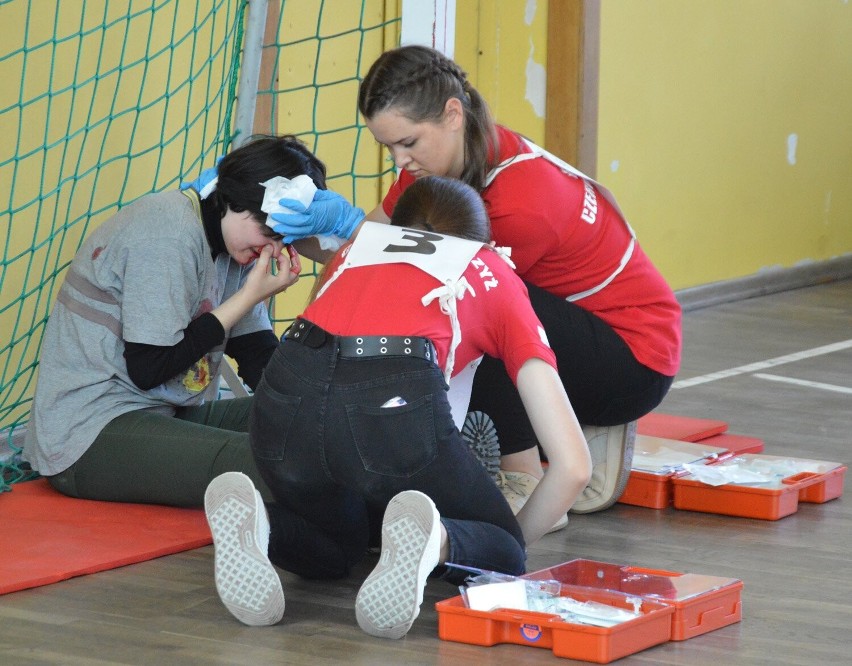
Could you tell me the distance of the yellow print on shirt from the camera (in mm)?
2451

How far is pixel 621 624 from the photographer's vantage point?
1.69m

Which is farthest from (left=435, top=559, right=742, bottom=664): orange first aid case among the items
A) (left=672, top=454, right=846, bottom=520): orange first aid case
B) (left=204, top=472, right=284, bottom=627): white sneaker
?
(left=672, top=454, right=846, bottom=520): orange first aid case

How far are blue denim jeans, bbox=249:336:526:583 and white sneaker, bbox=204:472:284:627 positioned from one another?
86mm

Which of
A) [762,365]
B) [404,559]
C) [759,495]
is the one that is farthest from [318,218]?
[762,365]

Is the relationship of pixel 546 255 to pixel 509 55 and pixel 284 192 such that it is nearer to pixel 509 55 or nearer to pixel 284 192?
pixel 284 192

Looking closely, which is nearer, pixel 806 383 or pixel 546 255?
pixel 546 255

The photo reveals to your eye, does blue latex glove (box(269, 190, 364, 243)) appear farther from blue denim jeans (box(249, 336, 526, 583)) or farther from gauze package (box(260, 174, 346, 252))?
blue denim jeans (box(249, 336, 526, 583))

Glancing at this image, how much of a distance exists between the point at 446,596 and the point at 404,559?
27cm

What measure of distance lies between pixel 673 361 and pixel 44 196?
135 cm

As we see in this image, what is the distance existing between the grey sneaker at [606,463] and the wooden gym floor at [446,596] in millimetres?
33

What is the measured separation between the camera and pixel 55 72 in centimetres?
282

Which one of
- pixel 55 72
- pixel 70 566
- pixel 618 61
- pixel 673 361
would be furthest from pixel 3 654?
pixel 618 61

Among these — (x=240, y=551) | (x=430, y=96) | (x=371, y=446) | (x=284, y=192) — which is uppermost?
(x=430, y=96)

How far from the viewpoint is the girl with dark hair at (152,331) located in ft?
7.48
